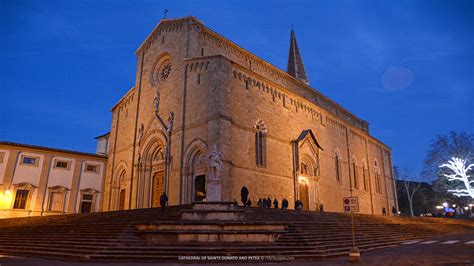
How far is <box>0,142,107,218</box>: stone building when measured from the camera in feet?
86.7

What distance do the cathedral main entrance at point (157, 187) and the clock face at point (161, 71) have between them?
7926 millimetres

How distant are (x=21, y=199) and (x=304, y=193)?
23751 millimetres

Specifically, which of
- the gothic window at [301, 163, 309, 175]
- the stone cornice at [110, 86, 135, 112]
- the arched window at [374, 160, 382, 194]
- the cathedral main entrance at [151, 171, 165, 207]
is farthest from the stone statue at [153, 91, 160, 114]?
the arched window at [374, 160, 382, 194]

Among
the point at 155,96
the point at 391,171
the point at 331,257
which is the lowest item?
the point at 331,257

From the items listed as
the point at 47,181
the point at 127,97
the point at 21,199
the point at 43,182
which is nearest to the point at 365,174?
the point at 127,97

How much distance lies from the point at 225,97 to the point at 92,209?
1826 centimetres

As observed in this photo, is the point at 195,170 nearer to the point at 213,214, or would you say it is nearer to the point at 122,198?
the point at 213,214

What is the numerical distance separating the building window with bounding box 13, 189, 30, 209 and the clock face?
14.2 metres

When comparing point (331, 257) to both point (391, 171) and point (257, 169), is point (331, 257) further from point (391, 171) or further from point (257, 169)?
point (391, 171)

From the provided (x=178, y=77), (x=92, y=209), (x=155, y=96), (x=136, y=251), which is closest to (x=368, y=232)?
(x=136, y=251)

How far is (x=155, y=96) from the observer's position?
88.8ft

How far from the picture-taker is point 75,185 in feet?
97.9

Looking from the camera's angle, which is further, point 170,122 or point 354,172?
point 354,172

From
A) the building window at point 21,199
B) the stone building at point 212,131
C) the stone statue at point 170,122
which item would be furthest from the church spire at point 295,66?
the building window at point 21,199
